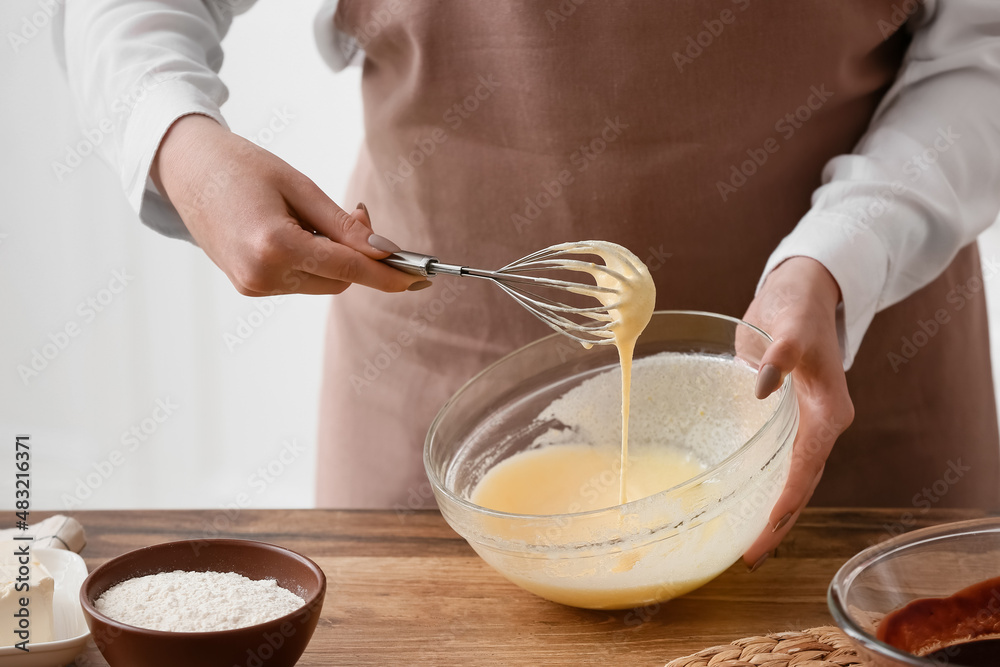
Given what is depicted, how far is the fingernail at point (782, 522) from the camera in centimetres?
87

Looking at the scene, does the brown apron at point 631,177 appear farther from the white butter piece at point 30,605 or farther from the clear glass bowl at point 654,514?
the white butter piece at point 30,605

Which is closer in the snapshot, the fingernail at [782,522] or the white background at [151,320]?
the fingernail at [782,522]

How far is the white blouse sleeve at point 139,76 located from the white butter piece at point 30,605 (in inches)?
17.4

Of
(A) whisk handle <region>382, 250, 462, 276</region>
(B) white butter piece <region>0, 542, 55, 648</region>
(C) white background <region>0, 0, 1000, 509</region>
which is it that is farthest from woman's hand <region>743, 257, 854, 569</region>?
(C) white background <region>0, 0, 1000, 509</region>

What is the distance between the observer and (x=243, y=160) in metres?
0.90

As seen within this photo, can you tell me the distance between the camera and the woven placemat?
0.73 m

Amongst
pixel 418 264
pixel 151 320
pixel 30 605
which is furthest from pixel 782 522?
pixel 151 320

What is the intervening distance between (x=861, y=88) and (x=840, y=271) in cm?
30

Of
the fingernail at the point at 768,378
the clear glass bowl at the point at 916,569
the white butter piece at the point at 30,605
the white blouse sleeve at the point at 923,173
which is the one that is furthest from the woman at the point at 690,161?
the white butter piece at the point at 30,605

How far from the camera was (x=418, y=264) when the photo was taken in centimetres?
81

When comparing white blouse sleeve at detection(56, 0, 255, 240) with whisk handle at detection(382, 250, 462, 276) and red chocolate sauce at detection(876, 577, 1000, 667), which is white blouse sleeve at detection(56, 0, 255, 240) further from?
red chocolate sauce at detection(876, 577, 1000, 667)

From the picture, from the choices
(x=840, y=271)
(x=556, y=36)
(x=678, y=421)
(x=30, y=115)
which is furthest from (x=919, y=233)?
(x=30, y=115)

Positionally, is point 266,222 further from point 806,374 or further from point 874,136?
point 874,136

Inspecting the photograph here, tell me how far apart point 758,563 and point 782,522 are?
5 centimetres
